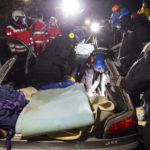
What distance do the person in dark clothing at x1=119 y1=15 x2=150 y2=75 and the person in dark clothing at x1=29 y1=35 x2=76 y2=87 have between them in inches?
56.8

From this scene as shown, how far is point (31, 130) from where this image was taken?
1.20 m

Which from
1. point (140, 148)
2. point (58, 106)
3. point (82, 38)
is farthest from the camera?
point (82, 38)

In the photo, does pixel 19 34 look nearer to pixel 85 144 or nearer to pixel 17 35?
pixel 17 35

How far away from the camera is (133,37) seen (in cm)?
302

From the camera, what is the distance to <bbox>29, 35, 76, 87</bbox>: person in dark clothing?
2.57 meters

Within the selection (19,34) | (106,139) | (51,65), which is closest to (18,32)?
(19,34)

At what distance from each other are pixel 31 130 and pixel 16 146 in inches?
16.2

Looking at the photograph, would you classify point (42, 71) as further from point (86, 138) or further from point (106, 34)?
point (106, 34)

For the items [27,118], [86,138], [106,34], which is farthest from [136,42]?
[106,34]

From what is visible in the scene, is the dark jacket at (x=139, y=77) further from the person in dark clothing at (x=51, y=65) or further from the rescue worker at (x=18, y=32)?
the rescue worker at (x=18, y=32)

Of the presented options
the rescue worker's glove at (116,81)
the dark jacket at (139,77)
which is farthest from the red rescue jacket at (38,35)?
the dark jacket at (139,77)

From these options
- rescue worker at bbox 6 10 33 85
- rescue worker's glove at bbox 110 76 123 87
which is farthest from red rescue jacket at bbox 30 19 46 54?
rescue worker's glove at bbox 110 76 123 87

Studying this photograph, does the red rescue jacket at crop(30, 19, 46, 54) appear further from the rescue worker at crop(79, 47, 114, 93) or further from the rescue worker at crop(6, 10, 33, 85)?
the rescue worker at crop(79, 47, 114, 93)

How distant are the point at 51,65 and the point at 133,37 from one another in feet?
6.58
